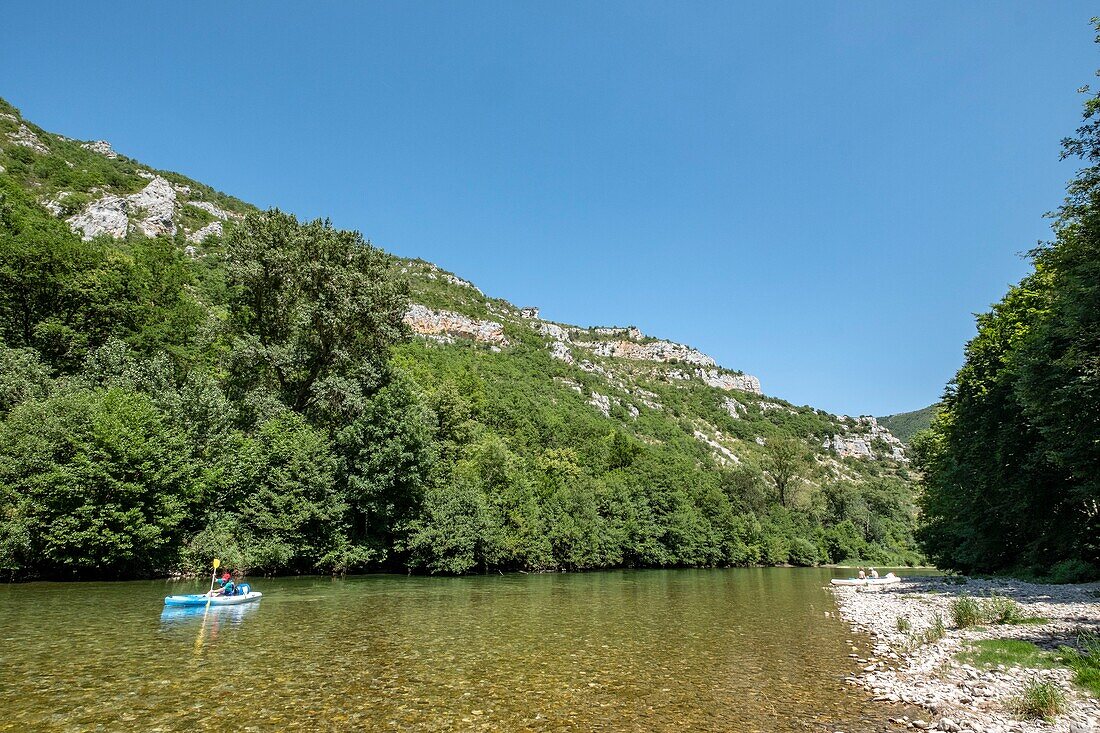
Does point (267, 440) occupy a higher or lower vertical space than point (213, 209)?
lower

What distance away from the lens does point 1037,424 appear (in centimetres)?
2525

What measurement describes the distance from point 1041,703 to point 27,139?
145613 mm

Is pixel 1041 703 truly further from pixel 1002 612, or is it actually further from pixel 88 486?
pixel 88 486

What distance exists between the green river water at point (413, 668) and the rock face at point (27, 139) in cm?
11065

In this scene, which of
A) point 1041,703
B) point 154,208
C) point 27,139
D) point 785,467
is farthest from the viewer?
point 154,208

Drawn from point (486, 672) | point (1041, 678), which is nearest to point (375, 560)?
point (486, 672)

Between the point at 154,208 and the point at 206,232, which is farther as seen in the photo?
the point at 206,232

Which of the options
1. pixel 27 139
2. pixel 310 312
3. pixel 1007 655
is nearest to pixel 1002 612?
pixel 1007 655

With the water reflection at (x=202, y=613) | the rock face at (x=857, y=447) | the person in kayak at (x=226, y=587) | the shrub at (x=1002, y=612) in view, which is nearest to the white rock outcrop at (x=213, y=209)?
the person in kayak at (x=226, y=587)

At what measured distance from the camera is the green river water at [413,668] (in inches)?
361

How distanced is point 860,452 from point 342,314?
195 m

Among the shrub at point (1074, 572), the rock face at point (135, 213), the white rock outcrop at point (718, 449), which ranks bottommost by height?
the shrub at point (1074, 572)

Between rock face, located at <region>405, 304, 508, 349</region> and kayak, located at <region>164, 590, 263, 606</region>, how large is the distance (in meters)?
87.0

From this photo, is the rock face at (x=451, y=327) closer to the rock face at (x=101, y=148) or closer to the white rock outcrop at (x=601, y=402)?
the white rock outcrop at (x=601, y=402)
